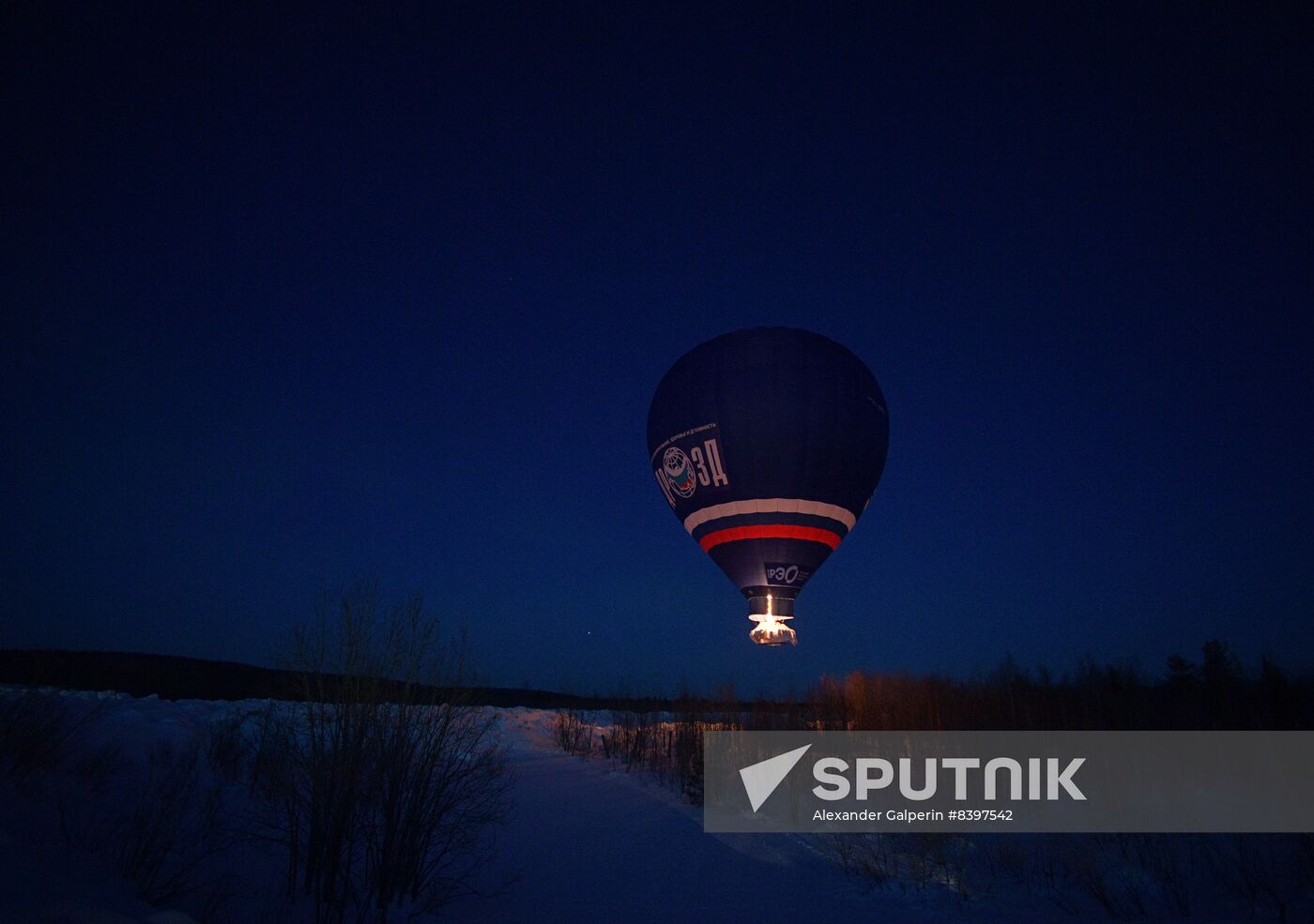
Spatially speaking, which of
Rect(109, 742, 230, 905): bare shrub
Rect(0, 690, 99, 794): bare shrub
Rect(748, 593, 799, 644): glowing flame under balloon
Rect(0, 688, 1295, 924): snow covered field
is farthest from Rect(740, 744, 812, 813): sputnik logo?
Rect(0, 690, 99, 794): bare shrub

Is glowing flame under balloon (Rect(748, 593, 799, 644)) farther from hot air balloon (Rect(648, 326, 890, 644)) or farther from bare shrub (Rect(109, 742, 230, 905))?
bare shrub (Rect(109, 742, 230, 905))

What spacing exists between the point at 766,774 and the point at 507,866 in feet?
16.8

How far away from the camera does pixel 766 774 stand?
415 inches

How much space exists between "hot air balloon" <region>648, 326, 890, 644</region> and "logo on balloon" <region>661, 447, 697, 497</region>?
0.09ft

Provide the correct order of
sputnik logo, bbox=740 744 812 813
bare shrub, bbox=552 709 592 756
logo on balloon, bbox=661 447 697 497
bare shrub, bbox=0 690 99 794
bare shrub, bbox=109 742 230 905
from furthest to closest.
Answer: logo on balloon, bbox=661 447 697 497 < bare shrub, bbox=552 709 592 756 < sputnik logo, bbox=740 744 812 813 < bare shrub, bbox=0 690 99 794 < bare shrub, bbox=109 742 230 905

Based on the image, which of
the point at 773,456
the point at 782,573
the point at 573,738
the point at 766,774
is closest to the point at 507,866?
the point at 766,774

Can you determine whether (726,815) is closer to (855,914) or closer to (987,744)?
(855,914)

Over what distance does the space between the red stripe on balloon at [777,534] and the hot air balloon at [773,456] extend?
0.07 feet

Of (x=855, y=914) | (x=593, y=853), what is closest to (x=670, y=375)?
(x=593, y=853)

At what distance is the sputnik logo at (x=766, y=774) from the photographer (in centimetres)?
980

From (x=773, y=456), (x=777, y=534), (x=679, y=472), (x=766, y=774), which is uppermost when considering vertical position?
(x=773, y=456)

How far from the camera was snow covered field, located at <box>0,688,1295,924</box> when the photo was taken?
3869 millimetres

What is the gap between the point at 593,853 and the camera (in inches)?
282

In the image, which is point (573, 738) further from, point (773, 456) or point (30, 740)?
point (30, 740)
